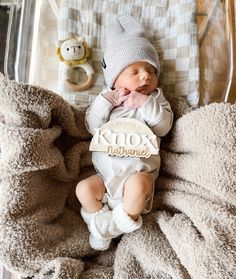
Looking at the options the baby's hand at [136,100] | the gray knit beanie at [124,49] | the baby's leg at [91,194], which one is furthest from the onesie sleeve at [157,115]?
the baby's leg at [91,194]

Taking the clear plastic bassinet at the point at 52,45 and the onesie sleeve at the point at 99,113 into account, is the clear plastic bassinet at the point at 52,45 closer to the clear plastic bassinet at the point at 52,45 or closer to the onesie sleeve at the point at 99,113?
the clear plastic bassinet at the point at 52,45

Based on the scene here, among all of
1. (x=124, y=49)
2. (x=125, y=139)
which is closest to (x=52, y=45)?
(x=124, y=49)

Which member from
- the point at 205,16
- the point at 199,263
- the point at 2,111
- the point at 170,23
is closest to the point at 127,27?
the point at 170,23

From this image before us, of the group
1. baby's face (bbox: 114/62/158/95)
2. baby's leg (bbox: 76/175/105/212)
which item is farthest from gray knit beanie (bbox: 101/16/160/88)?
baby's leg (bbox: 76/175/105/212)

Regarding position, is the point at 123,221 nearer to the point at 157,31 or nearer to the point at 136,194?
the point at 136,194

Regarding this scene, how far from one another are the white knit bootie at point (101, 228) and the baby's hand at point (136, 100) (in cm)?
28

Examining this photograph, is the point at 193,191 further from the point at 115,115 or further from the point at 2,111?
the point at 2,111

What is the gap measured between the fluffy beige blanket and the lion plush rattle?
0.52 ft

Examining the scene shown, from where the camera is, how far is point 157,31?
1314mm

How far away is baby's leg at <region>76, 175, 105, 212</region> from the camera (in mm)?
1045

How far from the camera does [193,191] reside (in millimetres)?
1076

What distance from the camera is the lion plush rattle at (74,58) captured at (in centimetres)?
126

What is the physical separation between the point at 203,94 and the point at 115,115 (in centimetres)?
28

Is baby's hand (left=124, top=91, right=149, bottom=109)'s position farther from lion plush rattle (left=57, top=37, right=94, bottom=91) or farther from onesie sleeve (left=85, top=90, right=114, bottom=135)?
lion plush rattle (left=57, top=37, right=94, bottom=91)
